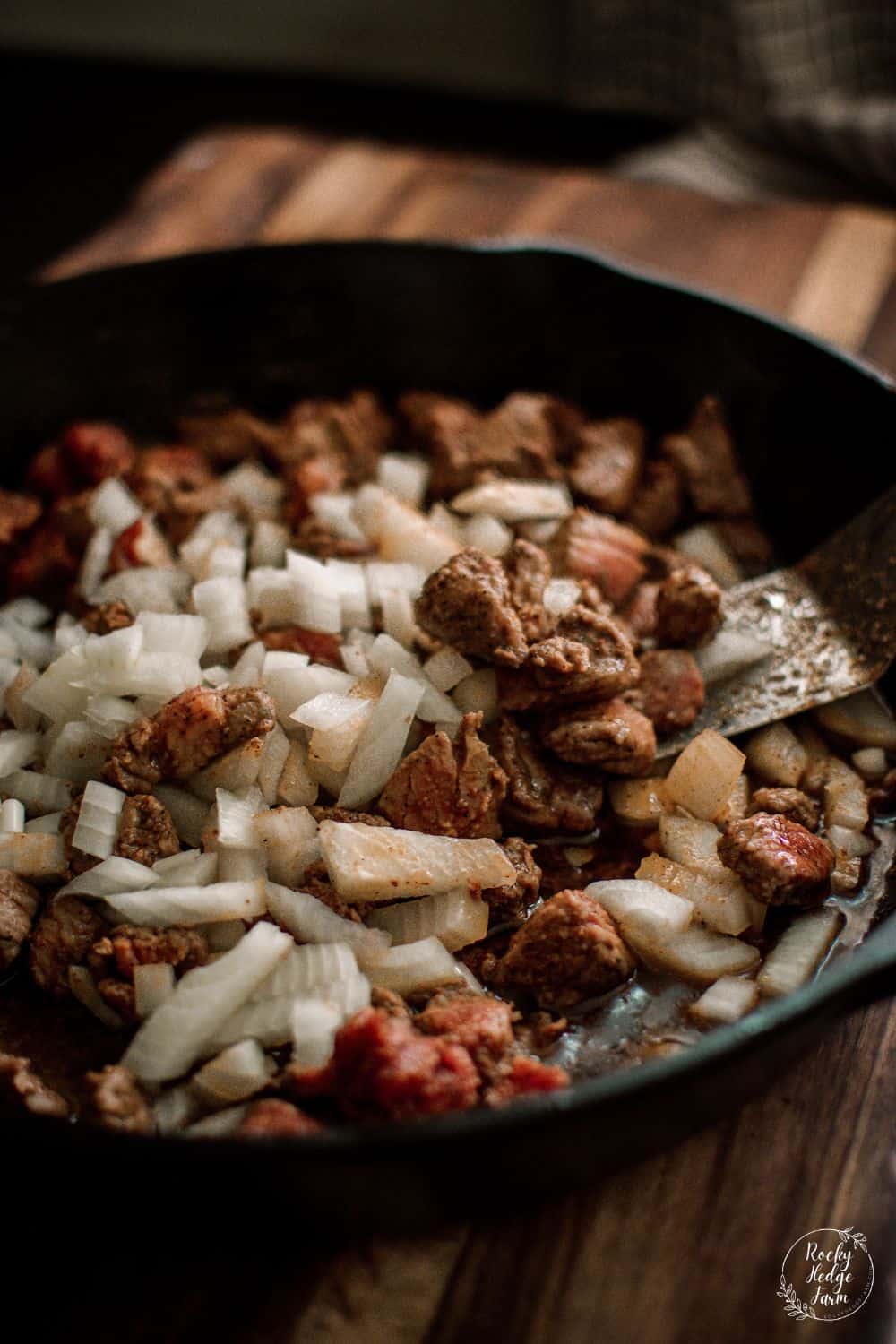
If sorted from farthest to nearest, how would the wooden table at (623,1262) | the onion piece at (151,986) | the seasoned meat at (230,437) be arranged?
the seasoned meat at (230,437)
the onion piece at (151,986)
the wooden table at (623,1262)

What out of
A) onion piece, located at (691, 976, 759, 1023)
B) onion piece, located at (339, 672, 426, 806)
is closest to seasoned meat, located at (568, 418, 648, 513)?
onion piece, located at (339, 672, 426, 806)

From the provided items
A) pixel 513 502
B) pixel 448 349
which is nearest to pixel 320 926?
pixel 513 502

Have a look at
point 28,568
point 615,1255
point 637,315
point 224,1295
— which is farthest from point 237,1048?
point 637,315

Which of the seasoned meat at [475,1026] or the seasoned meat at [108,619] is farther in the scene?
the seasoned meat at [108,619]

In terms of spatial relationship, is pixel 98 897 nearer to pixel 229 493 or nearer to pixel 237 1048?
pixel 237 1048

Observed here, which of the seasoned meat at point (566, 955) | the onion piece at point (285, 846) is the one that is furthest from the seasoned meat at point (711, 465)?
the onion piece at point (285, 846)

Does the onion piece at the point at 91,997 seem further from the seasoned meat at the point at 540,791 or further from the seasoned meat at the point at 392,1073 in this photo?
the seasoned meat at the point at 540,791

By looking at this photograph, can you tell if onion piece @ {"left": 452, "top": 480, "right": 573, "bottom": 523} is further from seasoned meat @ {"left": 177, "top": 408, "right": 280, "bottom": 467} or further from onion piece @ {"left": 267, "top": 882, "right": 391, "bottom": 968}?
onion piece @ {"left": 267, "top": 882, "right": 391, "bottom": 968}
